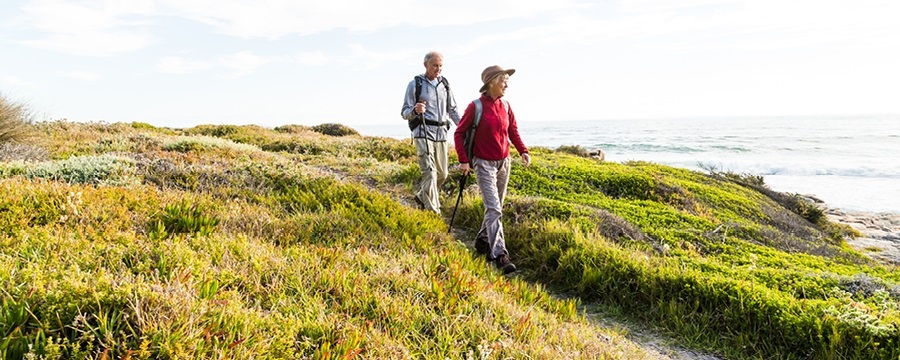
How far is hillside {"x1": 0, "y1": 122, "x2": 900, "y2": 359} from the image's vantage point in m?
2.98

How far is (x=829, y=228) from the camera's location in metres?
14.3

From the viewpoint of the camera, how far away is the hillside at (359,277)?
2977 mm

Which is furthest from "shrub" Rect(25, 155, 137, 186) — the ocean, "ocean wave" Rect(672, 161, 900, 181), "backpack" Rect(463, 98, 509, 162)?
"ocean wave" Rect(672, 161, 900, 181)

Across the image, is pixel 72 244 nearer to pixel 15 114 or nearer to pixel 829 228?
pixel 15 114

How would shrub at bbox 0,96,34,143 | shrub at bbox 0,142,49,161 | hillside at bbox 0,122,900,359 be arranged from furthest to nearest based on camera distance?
shrub at bbox 0,96,34,143 < shrub at bbox 0,142,49,161 < hillside at bbox 0,122,900,359

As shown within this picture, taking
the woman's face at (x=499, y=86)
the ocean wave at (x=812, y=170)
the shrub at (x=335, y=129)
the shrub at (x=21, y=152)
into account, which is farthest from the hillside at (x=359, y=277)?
the ocean wave at (x=812, y=170)

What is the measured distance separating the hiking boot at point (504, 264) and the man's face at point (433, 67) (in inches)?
122

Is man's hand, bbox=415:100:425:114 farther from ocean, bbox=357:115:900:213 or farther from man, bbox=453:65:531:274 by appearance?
ocean, bbox=357:115:900:213

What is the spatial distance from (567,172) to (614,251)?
623 cm

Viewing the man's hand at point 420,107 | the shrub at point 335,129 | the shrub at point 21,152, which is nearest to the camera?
the man's hand at point 420,107

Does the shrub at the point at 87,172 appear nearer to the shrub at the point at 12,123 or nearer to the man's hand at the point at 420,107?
the man's hand at the point at 420,107

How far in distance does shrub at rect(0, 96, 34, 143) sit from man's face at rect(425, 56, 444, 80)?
10.6 meters

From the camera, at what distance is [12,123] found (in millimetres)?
12375

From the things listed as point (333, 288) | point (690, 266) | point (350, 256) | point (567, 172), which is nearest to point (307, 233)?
point (350, 256)
